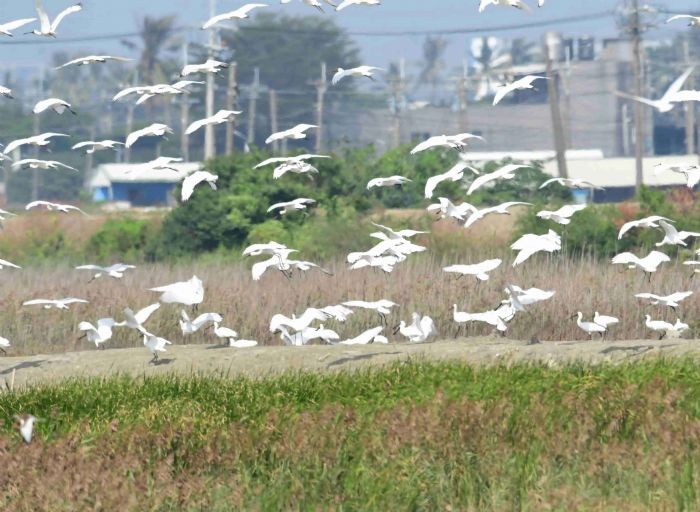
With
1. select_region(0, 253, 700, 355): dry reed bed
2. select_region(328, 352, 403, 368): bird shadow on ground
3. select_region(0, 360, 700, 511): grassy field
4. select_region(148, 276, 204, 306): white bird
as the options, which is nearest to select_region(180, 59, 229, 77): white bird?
select_region(148, 276, 204, 306): white bird

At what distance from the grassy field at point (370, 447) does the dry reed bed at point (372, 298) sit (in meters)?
5.27

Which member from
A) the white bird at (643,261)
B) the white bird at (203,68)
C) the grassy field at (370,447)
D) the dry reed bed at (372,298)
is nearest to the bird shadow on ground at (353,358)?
the white bird at (643,261)

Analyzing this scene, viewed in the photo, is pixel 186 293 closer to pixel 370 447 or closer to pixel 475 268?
pixel 475 268

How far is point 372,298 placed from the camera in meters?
17.2

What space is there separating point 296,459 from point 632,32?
4486 centimetres

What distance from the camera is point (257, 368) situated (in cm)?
1292

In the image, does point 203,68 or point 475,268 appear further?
point 203,68

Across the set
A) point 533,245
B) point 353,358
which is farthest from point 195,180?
point 533,245

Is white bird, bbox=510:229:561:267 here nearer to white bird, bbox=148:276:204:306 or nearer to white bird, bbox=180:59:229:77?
white bird, bbox=148:276:204:306

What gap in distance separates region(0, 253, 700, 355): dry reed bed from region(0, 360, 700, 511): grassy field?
5.27 meters

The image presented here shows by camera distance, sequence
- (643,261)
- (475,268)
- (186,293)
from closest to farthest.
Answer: (186,293), (643,261), (475,268)

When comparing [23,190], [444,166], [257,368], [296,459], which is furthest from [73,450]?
[23,190]

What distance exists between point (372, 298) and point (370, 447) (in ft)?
28.8

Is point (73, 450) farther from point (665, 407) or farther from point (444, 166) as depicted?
point (444, 166)
